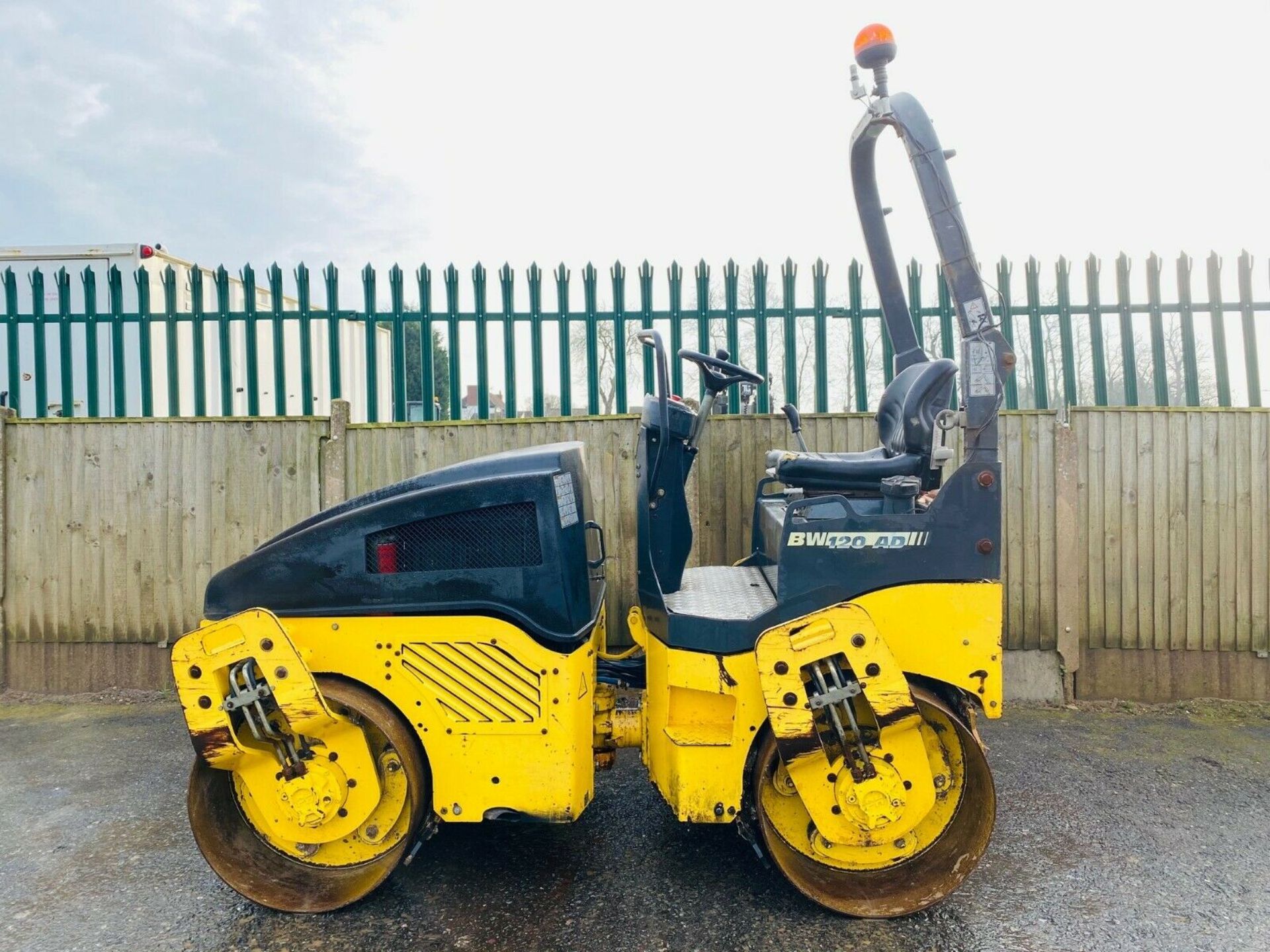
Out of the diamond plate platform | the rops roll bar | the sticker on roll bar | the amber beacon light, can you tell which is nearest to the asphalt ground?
the diamond plate platform

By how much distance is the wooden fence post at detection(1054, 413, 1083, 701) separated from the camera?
17.7 feet

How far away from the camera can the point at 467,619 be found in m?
3.05

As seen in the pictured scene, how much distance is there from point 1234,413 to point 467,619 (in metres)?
5.27

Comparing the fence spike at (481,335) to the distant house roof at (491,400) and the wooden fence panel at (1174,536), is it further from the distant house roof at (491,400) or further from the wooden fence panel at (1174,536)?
the wooden fence panel at (1174,536)

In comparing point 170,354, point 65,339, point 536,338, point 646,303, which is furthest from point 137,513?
point 646,303

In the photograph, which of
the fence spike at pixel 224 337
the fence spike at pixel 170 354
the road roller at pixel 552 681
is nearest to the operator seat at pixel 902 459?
the road roller at pixel 552 681

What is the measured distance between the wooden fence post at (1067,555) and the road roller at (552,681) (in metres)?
2.73

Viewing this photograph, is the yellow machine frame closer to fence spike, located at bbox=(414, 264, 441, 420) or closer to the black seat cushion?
the black seat cushion

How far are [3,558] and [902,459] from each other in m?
6.02

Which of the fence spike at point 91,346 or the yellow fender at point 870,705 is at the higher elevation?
the fence spike at point 91,346

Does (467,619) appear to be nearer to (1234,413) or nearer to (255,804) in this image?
(255,804)

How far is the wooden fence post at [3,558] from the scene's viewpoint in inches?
227

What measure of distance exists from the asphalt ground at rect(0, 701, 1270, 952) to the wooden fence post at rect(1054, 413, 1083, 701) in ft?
3.11

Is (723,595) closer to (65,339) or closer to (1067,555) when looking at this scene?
(1067,555)
